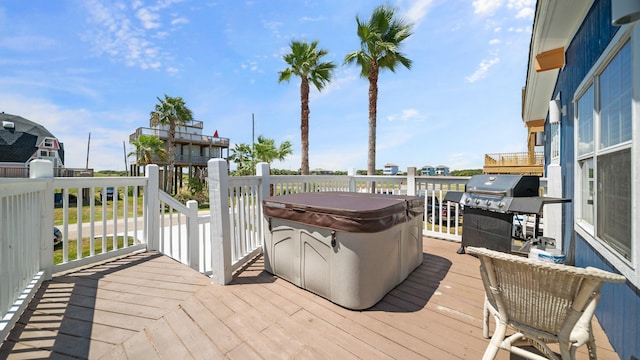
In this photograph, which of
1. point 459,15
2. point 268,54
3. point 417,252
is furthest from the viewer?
point 268,54

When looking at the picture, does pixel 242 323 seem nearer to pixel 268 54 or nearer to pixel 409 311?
pixel 409 311

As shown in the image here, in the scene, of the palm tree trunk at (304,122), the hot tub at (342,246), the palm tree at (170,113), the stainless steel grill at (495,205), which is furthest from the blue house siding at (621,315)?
the palm tree at (170,113)

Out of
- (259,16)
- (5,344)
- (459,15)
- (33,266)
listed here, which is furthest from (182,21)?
(5,344)

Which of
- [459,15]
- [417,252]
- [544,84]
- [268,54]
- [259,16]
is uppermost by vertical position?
[268,54]

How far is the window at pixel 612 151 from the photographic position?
1.49m

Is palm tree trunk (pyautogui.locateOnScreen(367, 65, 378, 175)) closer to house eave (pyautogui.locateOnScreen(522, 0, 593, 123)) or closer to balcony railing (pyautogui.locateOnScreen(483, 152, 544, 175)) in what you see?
house eave (pyautogui.locateOnScreen(522, 0, 593, 123))

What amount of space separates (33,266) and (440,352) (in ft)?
12.5

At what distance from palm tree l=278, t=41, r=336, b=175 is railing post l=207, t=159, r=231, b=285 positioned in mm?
9056

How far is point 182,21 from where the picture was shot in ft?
20.8

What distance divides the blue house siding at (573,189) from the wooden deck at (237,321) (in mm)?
198

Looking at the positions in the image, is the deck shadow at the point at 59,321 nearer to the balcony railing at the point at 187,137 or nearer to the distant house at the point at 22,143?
the balcony railing at the point at 187,137

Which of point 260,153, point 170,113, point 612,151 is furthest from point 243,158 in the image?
point 612,151

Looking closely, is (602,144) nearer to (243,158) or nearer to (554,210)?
(554,210)

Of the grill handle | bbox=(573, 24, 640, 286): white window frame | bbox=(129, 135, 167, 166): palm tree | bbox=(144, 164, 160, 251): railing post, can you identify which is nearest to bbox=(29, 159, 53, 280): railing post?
bbox=(144, 164, 160, 251): railing post
